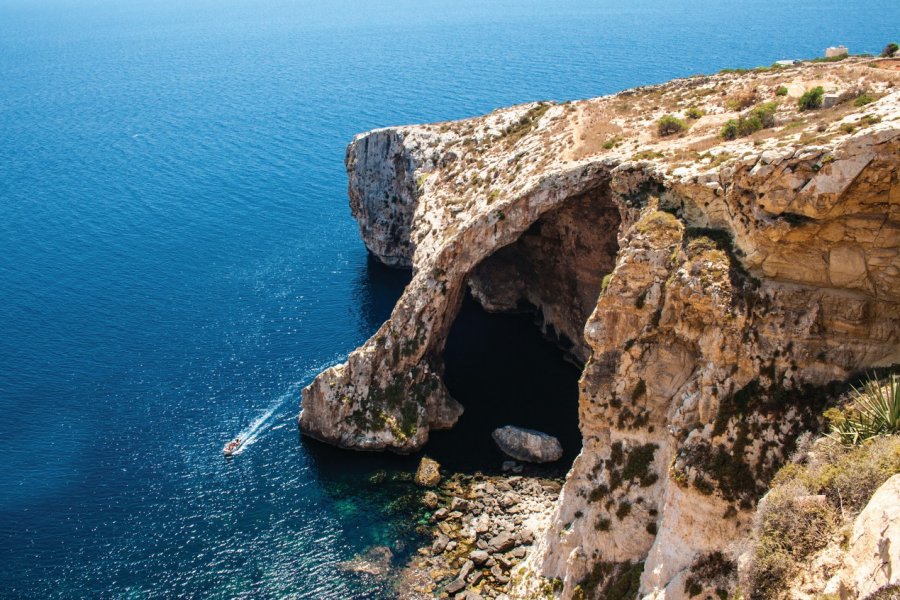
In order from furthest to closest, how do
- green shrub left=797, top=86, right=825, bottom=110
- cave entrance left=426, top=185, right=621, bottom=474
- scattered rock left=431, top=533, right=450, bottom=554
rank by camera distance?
cave entrance left=426, top=185, right=621, bottom=474 < scattered rock left=431, top=533, right=450, bottom=554 < green shrub left=797, top=86, right=825, bottom=110

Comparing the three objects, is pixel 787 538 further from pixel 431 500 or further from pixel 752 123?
pixel 431 500

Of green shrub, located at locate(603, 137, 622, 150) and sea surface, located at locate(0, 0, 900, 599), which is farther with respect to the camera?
green shrub, located at locate(603, 137, 622, 150)

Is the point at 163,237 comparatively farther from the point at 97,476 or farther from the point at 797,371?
the point at 797,371

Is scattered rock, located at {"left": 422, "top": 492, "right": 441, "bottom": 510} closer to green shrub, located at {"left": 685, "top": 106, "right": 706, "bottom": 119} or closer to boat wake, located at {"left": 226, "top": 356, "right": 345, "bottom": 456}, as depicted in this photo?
boat wake, located at {"left": 226, "top": 356, "right": 345, "bottom": 456}

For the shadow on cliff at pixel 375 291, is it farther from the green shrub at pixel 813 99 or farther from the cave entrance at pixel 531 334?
A: the green shrub at pixel 813 99

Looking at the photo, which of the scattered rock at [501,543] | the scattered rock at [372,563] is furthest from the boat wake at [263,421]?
the scattered rock at [501,543]

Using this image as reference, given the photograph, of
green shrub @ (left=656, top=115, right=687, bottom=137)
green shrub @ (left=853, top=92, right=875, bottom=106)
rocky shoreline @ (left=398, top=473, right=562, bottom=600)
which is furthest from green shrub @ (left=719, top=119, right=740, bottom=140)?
rocky shoreline @ (left=398, top=473, right=562, bottom=600)
